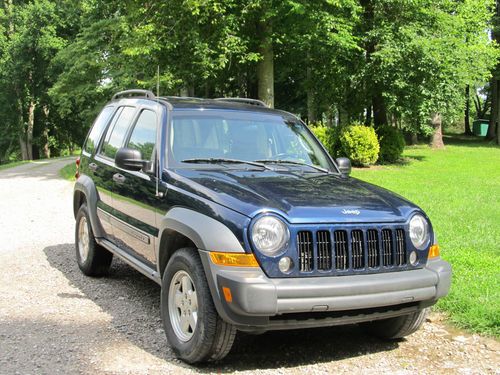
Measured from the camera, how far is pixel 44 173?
23641mm

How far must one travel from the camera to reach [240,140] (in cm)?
525

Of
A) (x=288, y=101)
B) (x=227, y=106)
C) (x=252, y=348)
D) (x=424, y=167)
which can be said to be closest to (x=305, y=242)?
(x=252, y=348)

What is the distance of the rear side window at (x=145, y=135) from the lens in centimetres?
516

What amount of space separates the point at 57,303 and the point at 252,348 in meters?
2.26

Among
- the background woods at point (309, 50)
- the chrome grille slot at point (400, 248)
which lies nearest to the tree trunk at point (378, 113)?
the background woods at point (309, 50)

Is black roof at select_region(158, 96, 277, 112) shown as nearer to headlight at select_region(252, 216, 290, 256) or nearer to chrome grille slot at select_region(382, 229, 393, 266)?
headlight at select_region(252, 216, 290, 256)

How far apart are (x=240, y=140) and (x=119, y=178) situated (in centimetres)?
128

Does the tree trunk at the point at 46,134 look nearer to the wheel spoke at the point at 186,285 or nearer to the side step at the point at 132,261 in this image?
the side step at the point at 132,261

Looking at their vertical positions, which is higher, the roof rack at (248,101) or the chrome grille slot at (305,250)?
the roof rack at (248,101)

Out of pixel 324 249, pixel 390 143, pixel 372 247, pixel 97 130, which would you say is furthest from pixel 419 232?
pixel 390 143

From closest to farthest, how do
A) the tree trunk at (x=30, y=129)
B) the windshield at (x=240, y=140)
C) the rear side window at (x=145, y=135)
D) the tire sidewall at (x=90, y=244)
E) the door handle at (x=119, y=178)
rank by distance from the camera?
the windshield at (x=240, y=140)
the rear side window at (x=145, y=135)
the door handle at (x=119, y=178)
the tire sidewall at (x=90, y=244)
the tree trunk at (x=30, y=129)

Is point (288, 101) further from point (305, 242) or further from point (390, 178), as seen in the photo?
point (305, 242)

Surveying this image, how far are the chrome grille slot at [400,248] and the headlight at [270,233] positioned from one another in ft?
2.94

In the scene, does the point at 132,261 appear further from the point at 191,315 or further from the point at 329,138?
the point at 329,138
